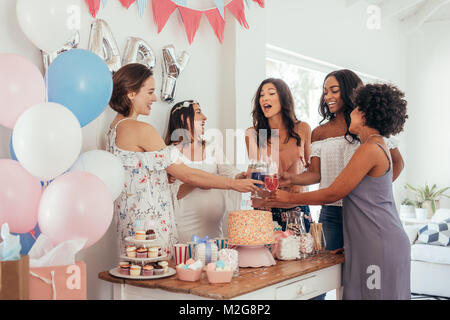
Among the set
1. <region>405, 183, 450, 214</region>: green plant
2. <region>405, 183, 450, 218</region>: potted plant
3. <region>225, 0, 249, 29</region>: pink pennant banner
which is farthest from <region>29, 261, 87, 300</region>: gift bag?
<region>405, 183, 450, 214</region>: green plant

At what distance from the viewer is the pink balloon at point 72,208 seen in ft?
5.19

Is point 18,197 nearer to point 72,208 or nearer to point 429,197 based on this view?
point 72,208

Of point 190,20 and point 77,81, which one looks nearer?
point 77,81

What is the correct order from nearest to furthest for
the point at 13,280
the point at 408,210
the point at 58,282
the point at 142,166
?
1. the point at 13,280
2. the point at 58,282
3. the point at 142,166
4. the point at 408,210

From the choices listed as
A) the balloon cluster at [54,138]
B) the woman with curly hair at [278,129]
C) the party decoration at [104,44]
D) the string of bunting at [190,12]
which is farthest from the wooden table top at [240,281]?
the string of bunting at [190,12]

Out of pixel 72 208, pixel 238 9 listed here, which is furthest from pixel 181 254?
pixel 238 9

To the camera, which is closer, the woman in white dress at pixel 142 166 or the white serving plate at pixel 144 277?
the white serving plate at pixel 144 277

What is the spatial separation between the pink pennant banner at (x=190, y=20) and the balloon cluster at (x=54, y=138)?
3.92ft

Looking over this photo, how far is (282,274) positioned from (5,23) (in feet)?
5.35

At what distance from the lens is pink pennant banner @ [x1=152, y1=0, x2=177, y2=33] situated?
2902mm

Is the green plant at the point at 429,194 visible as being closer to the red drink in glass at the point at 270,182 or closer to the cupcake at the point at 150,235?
the red drink in glass at the point at 270,182

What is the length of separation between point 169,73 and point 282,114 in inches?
29.2

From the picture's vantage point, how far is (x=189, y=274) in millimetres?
1771

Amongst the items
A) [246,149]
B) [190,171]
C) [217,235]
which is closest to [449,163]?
[246,149]
